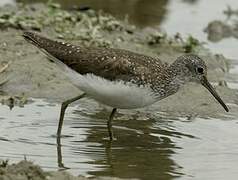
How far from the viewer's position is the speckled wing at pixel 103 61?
8.77 meters

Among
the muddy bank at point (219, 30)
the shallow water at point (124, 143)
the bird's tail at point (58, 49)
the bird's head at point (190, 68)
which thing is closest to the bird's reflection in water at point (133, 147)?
the shallow water at point (124, 143)

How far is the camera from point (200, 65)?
Result: 9.41m

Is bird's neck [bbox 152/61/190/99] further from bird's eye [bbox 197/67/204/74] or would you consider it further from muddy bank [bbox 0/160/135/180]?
muddy bank [bbox 0/160/135/180]

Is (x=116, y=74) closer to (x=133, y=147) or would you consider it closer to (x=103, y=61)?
(x=103, y=61)

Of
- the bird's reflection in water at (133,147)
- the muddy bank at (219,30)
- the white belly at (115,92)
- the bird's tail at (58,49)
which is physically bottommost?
the bird's reflection in water at (133,147)

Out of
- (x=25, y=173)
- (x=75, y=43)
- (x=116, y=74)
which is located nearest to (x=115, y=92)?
(x=116, y=74)

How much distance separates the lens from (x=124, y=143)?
8.95m

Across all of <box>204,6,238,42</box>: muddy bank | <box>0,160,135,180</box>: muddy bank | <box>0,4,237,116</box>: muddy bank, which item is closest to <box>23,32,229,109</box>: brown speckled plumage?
<box>0,4,237,116</box>: muddy bank

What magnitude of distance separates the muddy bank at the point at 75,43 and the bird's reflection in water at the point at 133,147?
74cm

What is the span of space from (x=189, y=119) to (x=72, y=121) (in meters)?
1.47

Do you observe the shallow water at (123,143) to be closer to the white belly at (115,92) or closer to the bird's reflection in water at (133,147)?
the bird's reflection in water at (133,147)

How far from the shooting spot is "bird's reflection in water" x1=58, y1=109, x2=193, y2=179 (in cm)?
786

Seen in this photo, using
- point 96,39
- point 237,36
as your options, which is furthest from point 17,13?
point 237,36

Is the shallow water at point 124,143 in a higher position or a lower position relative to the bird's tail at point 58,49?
lower
